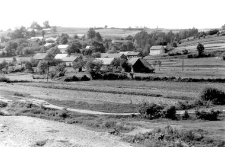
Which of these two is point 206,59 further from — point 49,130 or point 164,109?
point 49,130

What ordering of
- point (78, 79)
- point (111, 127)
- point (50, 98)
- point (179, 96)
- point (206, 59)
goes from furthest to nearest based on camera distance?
point (206, 59)
point (78, 79)
point (50, 98)
point (179, 96)
point (111, 127)

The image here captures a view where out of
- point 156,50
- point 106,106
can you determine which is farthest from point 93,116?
point 156,50

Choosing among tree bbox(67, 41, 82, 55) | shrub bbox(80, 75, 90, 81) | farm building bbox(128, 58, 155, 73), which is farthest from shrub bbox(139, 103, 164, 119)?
tree bbox(67, 41, 82, 55)

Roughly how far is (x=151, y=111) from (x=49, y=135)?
11.3m

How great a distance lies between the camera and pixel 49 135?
1243 inches

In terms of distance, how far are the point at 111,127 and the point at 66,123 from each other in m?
5.56

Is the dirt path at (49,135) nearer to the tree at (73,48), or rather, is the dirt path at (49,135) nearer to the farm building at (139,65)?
the farm building at (139,65)

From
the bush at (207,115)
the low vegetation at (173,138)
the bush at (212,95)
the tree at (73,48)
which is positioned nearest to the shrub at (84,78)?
the bush at (212,95)

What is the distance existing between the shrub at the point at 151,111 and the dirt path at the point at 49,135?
20.3 ft

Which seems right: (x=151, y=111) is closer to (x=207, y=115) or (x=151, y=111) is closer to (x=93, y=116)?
(x=207, y=115)

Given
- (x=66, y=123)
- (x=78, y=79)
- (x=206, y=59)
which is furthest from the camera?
(x=206, y=59)

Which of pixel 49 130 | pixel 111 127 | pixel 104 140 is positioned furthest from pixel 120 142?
pixel 49 130

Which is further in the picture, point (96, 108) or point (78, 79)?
point (78, 79)

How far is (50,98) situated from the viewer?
162 ft
